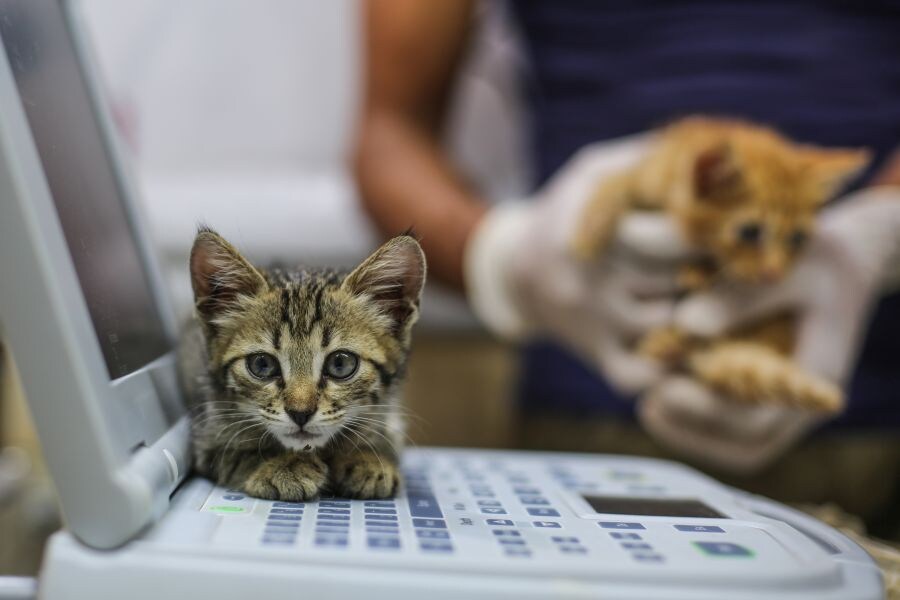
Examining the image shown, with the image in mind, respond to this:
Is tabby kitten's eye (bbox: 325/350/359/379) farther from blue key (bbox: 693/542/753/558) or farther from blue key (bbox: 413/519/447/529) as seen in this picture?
blue key (bbox: 693/542/753/558)

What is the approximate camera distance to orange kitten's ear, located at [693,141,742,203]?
71 centimetres

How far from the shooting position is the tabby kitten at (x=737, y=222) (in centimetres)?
70

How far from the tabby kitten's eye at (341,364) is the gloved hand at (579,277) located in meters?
0.41

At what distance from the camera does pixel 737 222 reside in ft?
2.34

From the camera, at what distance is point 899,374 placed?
95 cm

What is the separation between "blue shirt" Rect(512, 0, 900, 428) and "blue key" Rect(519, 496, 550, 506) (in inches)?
24.3

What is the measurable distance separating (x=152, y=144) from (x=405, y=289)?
4.07 ft

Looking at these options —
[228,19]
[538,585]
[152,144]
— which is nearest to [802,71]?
[538,585]

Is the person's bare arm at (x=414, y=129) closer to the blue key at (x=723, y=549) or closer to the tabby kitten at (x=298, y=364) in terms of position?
the tabby kitten at (x=298, y=364)

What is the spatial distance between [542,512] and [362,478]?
0.37ft

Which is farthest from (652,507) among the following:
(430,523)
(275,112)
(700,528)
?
(275,112)

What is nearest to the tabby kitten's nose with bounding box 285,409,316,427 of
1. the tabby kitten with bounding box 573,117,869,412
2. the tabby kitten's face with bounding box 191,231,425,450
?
the tabby kitten's face with bounding box 191,231,425,450

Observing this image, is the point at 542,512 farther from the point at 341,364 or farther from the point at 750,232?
the point at 750,232

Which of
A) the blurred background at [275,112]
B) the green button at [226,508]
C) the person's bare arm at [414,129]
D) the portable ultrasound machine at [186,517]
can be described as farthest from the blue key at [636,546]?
the blurred background at [275,112]
